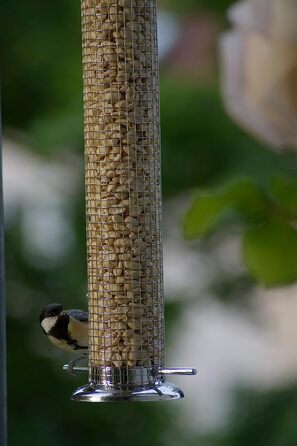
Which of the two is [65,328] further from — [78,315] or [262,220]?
[262,220]

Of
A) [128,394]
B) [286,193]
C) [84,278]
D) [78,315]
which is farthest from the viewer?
[84,278]

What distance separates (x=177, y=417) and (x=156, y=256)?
6.44ft

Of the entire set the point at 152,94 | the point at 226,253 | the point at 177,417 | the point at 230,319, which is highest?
the point at 152,94

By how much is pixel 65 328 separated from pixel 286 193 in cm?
108

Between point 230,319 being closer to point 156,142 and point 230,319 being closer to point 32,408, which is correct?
point 32,408

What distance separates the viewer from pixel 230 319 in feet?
9.80

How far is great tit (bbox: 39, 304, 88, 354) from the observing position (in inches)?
57.2

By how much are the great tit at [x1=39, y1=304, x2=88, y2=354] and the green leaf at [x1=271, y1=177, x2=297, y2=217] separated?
40.8 inches

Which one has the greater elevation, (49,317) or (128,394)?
(49,317)

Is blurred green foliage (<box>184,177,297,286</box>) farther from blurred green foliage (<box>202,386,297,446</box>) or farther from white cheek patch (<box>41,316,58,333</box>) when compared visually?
blurred green foliage (<box>202,386,297,446</box>)

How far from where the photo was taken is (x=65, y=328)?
4.81 feet

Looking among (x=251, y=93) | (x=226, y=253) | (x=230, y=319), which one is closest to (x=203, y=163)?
(x=226, y=253)

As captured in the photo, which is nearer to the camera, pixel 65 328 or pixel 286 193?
pixel 286 193

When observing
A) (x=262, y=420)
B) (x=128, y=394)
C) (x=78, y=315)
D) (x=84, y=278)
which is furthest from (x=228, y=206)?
(x=84, y=278)
